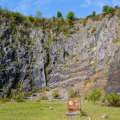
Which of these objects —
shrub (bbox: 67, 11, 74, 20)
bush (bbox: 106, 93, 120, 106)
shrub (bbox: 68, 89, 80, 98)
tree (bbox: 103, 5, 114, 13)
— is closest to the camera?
bush (bbox: 106, 93, 120, 106)

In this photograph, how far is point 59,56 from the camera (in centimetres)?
A: 4562

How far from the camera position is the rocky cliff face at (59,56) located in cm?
4238

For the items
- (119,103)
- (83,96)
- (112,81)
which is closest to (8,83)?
(83,96)

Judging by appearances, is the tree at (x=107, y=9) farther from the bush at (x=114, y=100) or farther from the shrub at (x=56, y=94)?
the bush at (x=114, y=100)

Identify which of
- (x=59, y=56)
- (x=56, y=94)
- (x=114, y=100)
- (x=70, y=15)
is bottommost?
(x=114, y=100)

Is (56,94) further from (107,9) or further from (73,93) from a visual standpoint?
(107,9)

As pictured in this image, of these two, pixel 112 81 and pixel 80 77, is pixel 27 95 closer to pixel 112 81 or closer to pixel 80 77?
pixel 80 77

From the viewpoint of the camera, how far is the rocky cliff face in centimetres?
4238

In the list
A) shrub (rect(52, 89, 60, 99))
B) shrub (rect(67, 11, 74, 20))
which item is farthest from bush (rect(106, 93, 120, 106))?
shrub (rect(67, 11, 74, 20))

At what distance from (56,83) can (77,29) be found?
25.9ft

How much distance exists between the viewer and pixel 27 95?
1676 inches

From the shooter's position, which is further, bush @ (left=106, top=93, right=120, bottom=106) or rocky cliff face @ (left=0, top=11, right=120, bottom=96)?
rocky cliff face @ (left=0, top=11, right=120, bottom=96)

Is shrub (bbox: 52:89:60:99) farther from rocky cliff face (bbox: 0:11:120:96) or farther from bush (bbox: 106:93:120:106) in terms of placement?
bush (bbox: 106:93:120:106)

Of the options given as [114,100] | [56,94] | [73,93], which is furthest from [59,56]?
[114,100]
